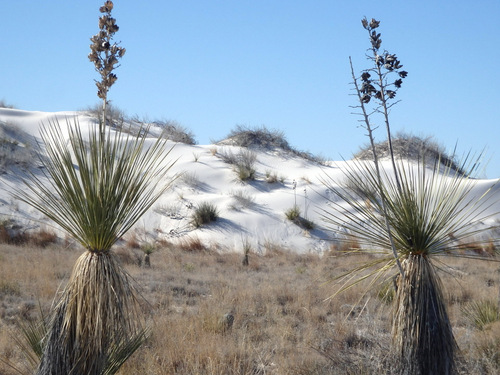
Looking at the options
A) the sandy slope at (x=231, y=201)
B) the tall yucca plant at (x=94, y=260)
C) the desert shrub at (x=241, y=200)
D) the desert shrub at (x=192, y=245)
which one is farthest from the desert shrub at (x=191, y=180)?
the tall yucca plant at (x=94, y=260)

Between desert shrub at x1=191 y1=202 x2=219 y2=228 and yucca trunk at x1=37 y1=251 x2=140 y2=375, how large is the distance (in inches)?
546

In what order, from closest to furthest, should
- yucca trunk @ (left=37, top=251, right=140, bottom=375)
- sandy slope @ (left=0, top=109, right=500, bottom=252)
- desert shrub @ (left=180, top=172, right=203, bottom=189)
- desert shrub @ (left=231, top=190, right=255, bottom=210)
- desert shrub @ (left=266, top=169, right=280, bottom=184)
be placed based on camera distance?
yucca trunk @ (left=37, top=251, right=140, bottom=375), sandy slope @ (left=0, top=109, right=500, bottom=252), desert shrub @ (left=231, top=190, right=255, bottom=210), desert shrub @ (left=180, top=172, right=203, bottom=189), desert shrub @ (left=266, top=169, right=280, bottom=184)

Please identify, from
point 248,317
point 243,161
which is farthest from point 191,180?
point 248,317

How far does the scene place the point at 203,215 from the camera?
58.1 ft

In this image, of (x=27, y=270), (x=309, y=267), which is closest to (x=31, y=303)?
(x=27, y=270)

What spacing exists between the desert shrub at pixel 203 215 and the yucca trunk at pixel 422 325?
13.7m

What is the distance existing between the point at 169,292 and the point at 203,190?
11.8 metres

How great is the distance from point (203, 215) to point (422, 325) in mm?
13889

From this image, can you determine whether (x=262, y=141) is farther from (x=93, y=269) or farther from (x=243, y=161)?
(x=93, y=269)

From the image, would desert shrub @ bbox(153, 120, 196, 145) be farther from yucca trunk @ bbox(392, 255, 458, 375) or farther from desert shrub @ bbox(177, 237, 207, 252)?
yucca trunk @ bbox(392, 255, 458, 375)

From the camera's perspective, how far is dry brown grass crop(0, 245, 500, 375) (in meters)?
5.43

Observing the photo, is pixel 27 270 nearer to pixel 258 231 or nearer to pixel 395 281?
pixel 395 281

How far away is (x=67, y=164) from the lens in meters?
3.63

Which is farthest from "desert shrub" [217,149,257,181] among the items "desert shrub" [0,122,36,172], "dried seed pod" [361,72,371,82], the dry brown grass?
"dried seed pod" [361,72,371,82]
